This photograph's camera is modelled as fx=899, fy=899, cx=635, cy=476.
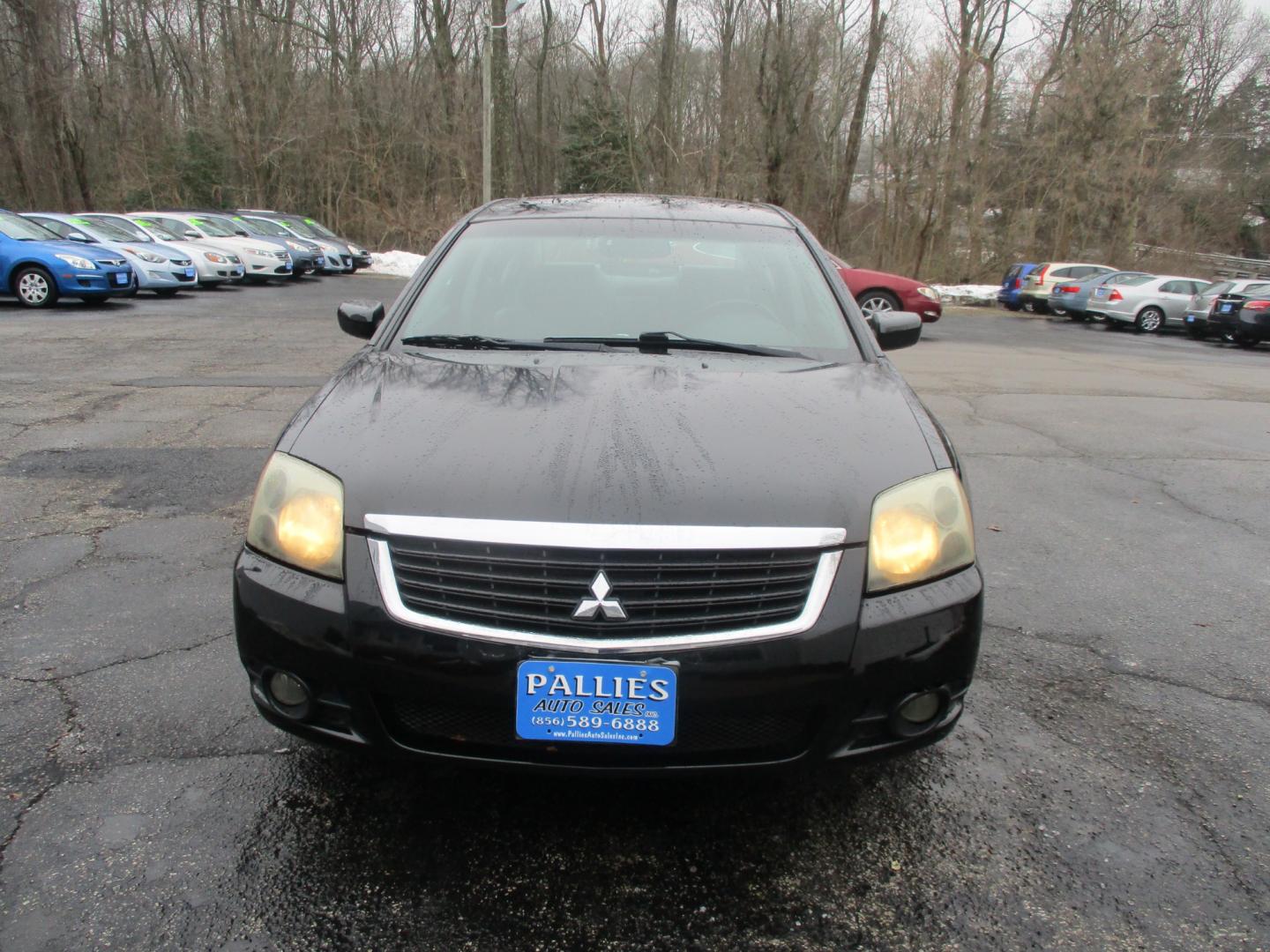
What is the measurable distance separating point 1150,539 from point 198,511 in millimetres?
4827

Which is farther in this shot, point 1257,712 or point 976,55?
point 976,55

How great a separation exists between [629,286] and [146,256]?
49.0ft

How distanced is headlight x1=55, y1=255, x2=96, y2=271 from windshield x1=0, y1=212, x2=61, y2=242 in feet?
2.12

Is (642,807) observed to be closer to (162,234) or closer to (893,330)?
(893,330)

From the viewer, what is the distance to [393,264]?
86.9 ft

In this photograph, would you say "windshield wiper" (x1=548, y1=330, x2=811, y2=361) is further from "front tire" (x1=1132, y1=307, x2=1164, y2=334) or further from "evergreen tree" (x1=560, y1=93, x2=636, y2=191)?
"evergreen tree" (x1=560, y1=93, x2=636, y2=191)

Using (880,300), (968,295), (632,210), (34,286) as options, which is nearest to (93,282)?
(34,286)

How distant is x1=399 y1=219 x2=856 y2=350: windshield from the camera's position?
298 cm

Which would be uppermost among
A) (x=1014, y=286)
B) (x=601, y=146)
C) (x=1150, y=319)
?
(x=601, y=146)

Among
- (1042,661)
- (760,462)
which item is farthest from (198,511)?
(1042,661)

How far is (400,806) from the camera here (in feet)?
7.29

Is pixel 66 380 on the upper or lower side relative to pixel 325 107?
lower

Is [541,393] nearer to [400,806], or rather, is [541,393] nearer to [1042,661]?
[400,806]

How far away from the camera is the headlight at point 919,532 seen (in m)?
1.96
